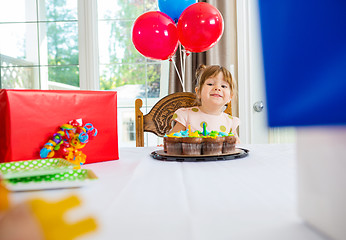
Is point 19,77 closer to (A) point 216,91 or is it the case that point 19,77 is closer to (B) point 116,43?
(B) point 116,43

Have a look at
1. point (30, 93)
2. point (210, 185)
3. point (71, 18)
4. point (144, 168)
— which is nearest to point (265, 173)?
point (210, 185)

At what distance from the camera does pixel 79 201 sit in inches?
6.9

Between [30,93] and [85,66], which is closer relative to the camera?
[30,93]

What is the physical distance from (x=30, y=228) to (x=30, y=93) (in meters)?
0.61

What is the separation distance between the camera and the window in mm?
2674

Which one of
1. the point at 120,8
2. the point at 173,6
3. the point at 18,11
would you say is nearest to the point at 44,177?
the point at 173,6

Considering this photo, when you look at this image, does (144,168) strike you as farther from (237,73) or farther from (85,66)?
(85,66)

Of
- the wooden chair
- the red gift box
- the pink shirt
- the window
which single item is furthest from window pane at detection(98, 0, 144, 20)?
the red gift box

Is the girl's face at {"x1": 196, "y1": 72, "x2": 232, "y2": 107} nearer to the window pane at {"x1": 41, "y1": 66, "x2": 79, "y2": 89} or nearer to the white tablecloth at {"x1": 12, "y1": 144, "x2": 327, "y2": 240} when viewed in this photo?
the white tablecloth at {"x1": 12, "y1": 144, "x2": 327, "y2": 240}

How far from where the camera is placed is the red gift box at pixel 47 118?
26.5 inches

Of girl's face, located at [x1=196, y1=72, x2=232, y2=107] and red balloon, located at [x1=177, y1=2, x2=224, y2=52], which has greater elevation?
→ red balloon, located at [x1=177, y1=2, x2=224, y2=52]

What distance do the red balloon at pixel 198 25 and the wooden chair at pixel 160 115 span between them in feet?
1.09

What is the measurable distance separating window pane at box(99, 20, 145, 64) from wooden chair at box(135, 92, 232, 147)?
1081 millimetres

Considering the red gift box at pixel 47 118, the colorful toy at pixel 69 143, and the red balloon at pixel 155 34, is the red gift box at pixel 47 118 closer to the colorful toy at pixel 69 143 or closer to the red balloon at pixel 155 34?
the colorful toy at pixel 69 143
